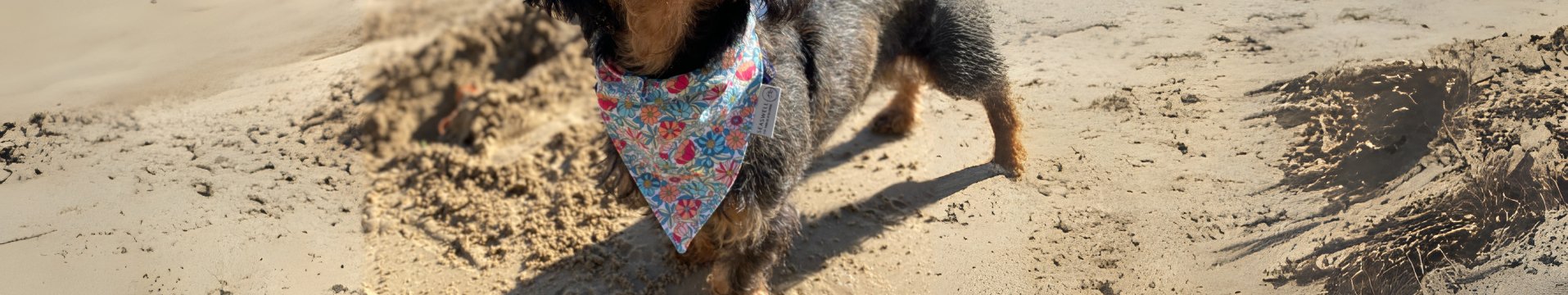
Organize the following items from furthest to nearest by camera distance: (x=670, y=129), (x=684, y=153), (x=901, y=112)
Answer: (x=901, y=112)
(x=684, y=153)
(x=670, y=129)

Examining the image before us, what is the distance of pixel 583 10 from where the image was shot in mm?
2725

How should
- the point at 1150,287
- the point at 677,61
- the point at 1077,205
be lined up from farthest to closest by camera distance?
the point at 1077,205 < the point at 1150,287 < the point at 677,61

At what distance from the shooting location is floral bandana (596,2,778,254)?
296 centimetres

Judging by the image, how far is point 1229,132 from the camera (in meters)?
4.18

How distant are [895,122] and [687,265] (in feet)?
4.98

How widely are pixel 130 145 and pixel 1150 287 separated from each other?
4204 millimetres

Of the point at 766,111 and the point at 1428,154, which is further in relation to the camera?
the point at 1428,154

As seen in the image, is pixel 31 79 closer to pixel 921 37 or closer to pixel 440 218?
pixel 440 218

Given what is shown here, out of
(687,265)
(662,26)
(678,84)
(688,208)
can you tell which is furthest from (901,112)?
(662,26)

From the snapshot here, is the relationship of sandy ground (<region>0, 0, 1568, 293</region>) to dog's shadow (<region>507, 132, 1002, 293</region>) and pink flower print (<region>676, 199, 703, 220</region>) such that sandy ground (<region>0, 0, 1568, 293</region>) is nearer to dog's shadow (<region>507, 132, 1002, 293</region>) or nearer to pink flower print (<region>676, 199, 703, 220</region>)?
dog's shadow (<region>507, 132, 1002, 293</region>)

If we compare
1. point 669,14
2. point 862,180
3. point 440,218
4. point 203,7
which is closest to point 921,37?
point 862,180

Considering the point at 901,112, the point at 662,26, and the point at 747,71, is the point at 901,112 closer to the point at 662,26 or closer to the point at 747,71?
the point at 747,71

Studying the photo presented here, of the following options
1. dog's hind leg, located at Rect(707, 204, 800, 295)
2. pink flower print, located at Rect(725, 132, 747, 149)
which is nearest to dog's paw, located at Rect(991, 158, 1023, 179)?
dog's hind leg, located at Rect(707, 204, 800, 295)

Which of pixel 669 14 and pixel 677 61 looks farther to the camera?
pixel 677 61
